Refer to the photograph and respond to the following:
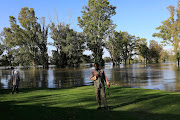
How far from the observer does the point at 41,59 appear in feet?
240

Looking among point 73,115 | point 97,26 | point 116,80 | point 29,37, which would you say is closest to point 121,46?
point 97,26

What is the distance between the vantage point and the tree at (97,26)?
75.3 meters

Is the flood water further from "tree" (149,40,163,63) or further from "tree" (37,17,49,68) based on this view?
"tree" (149,40,163,63)

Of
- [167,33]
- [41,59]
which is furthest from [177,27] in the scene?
[41,59]

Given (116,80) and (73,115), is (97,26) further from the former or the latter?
(73,115)

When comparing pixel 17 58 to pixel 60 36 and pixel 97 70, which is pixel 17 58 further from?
pixel 97 70

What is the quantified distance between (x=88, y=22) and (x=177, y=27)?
121 feet

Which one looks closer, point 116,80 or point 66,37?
point 116,80

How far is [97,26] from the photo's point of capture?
76750 millimetres

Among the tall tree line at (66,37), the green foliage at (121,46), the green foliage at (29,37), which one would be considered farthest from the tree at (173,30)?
the green foliage at (29,37)

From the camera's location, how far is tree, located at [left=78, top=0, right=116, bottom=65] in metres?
75.3

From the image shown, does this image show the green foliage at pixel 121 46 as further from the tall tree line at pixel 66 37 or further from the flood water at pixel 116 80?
the flood water at pixel 116 80

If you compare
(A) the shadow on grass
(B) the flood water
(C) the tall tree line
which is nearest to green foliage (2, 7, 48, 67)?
(C) the tall tree line

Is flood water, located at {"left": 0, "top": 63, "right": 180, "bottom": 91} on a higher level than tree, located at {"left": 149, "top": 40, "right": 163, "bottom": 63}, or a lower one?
lower
